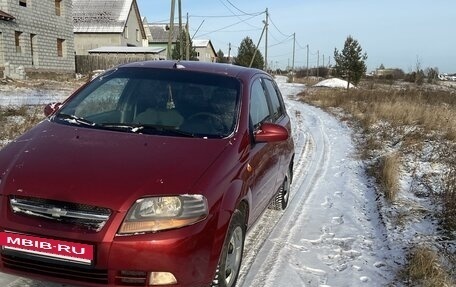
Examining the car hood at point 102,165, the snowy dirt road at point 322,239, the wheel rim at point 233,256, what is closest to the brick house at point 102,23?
the snowy dirt road at point 322,239

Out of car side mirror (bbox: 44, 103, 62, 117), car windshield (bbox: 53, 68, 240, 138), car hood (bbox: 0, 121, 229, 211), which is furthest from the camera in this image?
car side mirror (bbox: 44, 103, 62, 117)

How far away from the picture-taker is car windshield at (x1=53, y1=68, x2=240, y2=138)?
373cm

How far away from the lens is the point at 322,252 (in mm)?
4484

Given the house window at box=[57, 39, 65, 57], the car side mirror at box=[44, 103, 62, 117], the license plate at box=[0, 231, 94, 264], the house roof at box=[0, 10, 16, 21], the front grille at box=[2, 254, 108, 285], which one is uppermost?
the house roof at box=[0, 10, 16, 21]

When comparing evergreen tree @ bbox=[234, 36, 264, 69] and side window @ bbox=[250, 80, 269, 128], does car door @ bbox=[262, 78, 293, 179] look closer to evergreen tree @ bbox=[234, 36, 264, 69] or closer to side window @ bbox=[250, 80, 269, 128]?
side window @ bbox=[250, 80, 269, 128]

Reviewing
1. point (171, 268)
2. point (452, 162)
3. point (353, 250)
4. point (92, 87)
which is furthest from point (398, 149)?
point (171, 268)

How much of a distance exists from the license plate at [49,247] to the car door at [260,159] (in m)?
1.51

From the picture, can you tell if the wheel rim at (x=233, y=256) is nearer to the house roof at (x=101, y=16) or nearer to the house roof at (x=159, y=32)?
the house roof at (x=101, y=16)

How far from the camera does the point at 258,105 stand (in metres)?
4.55

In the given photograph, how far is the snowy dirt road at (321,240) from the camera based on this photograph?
152 inches

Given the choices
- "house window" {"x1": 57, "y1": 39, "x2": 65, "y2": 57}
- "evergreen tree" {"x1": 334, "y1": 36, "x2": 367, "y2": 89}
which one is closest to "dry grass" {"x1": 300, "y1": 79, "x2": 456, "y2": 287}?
"evergreen tree" {"x1": 334, "y1": 36, "x2": 367, "y2": 89}

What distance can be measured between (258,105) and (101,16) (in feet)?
163

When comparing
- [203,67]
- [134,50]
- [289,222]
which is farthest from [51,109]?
[134,50]

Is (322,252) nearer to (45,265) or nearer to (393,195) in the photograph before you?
(393,195)
